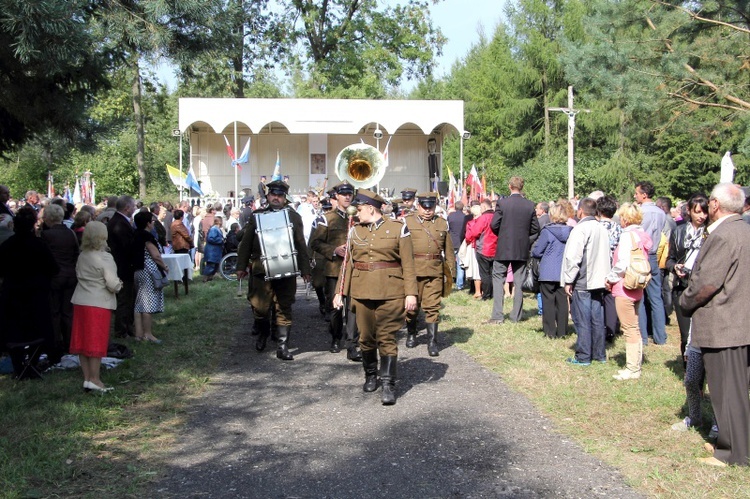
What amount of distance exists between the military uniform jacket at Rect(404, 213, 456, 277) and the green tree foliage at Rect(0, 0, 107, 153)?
4148 mm

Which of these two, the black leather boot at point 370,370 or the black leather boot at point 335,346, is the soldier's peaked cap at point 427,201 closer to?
the black leather boot at point 335,346

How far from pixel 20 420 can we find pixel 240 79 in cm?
3527

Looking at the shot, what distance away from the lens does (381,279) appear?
23.9ft

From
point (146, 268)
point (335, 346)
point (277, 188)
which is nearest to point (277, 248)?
point (277, 188)

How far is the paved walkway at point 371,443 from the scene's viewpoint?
5.10m

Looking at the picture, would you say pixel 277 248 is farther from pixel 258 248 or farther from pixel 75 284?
pixel 75 284

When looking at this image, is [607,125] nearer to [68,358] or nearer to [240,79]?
[240,79]

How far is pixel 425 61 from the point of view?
138 ft

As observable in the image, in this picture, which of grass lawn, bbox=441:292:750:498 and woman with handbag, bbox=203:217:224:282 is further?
woman with handbag, bbox=203:217:224:282

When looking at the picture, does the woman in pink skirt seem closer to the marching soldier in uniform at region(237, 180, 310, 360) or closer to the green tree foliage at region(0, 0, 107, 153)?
the green tree foliage at region(0, 0, 107, 153)

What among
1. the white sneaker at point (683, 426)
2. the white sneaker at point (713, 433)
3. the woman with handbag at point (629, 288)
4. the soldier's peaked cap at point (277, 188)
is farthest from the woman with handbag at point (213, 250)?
the white sneaker at point (713, 433)

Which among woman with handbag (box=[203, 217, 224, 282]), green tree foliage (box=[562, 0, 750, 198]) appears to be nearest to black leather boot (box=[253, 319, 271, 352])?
woman with handbag (box=[203, 217, 224, 282])

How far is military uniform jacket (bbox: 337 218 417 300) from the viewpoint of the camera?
23.9ft

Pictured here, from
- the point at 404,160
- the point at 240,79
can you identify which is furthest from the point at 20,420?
the point at 240,79
